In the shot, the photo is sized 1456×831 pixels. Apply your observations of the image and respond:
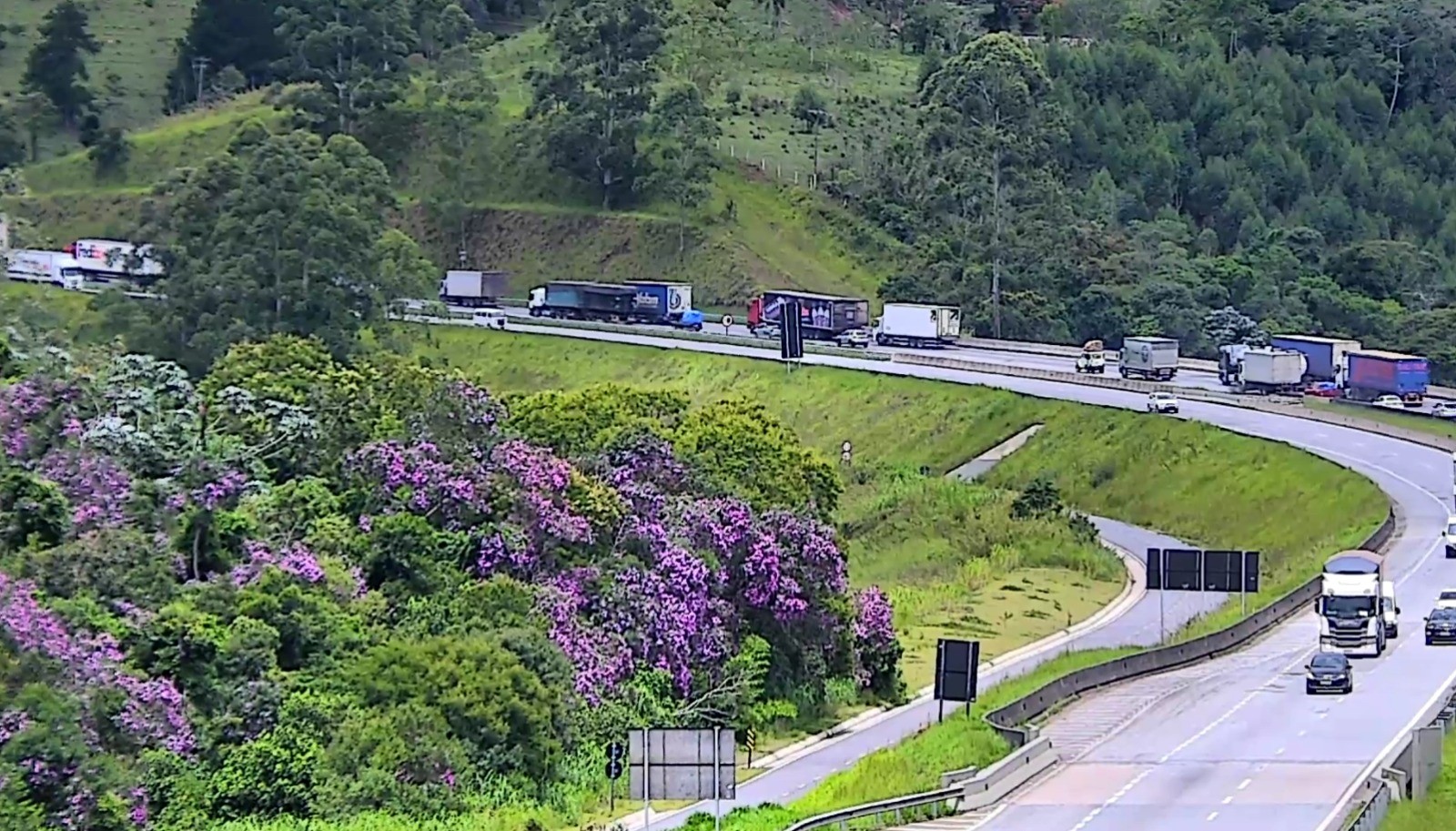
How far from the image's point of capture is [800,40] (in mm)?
153500

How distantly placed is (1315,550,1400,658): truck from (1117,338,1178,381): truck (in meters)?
47.8

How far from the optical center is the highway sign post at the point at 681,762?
34094 mm

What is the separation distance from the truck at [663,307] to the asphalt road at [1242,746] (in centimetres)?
5498

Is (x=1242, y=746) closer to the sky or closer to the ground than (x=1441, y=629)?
closer to the ground

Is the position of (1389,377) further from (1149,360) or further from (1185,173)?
(1185,173)

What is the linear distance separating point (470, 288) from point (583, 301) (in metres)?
7.28

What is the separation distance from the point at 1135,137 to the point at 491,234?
39685 millimetres

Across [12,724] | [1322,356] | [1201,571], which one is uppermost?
[1322,356]

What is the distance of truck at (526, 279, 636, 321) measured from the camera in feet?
390

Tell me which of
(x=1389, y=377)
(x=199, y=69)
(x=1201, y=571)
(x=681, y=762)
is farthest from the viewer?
(x=199, y=69)

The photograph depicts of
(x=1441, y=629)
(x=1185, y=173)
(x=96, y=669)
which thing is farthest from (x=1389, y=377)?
(x=96, y=669)

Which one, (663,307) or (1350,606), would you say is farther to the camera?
(663,307)

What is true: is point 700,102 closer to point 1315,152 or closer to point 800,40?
point 800,40

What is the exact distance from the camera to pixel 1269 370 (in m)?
96.7
